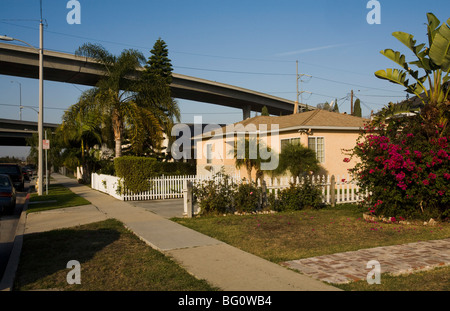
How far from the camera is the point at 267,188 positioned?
1309 centimetres

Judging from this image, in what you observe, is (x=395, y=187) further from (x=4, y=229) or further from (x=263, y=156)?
(x=4, y=229)

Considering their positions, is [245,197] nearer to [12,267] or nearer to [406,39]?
[406,39]

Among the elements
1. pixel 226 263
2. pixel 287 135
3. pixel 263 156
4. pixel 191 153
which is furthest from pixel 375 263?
pixel 191 153

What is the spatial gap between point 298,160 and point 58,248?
1232 cm

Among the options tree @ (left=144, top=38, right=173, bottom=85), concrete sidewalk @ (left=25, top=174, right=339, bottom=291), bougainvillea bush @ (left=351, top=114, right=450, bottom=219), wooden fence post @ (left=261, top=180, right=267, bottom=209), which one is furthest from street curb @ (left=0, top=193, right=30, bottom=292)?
tree @ (left=144, top=38, right=173, bottom=85)

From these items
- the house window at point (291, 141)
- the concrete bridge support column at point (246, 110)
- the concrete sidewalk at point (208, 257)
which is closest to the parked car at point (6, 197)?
the concrete sidewalk at point (208, 257)

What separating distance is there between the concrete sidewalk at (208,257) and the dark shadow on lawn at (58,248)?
2.67 ft

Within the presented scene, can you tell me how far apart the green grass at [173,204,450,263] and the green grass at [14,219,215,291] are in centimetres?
183

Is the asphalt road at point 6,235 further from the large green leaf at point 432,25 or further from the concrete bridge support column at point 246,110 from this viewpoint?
the concrete bridge support column at point 246,110

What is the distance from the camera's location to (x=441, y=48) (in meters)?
10.1

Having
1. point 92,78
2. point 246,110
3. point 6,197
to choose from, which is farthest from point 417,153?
point 246,110

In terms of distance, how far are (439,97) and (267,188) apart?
230 inches

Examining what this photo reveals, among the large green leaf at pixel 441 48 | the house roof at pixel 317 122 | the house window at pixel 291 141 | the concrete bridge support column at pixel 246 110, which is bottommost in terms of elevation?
the house window at pixel 291 141

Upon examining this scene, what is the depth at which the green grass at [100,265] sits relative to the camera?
5477 mm
